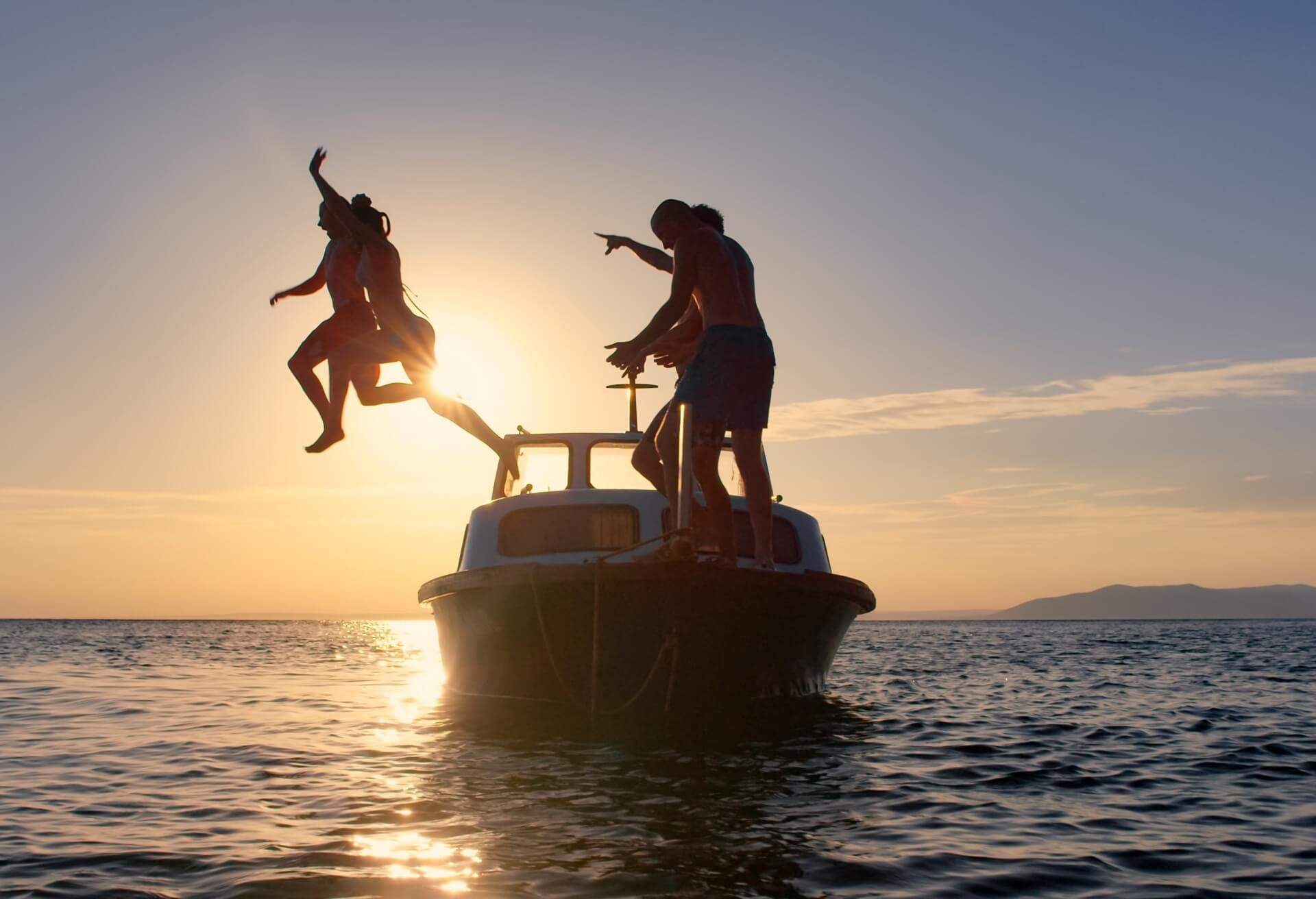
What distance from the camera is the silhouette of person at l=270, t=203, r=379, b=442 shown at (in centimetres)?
729

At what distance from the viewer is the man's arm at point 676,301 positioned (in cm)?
709

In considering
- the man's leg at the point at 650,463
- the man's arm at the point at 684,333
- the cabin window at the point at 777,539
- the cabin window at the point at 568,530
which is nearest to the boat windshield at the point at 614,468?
the cabin window at the point at 777,539

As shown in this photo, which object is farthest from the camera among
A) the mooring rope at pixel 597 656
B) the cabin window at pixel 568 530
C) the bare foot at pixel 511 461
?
the cabin window at pixel 568 530

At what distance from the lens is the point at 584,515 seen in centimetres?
990

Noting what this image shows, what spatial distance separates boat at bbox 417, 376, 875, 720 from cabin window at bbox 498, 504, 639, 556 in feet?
0.04

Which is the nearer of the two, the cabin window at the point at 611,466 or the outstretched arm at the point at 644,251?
the outstretched arm at the point at 644,251

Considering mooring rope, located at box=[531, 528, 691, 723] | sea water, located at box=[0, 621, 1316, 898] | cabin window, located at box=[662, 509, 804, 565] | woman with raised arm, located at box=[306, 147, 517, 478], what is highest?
woman with raised arm, located at box=[306, 147, 517, 478]

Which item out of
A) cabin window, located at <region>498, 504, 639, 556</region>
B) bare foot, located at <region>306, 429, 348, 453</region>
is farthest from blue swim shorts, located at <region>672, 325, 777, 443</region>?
cabin window, located at <region>498, 504, 639, 556</region>

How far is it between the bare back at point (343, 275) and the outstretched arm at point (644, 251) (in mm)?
1897

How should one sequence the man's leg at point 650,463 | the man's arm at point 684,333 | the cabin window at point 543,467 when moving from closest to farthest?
the man's arm at point 684,333
the man's leg at point 650,463
the cabin window at point 543,467

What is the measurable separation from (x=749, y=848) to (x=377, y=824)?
175 centimetres

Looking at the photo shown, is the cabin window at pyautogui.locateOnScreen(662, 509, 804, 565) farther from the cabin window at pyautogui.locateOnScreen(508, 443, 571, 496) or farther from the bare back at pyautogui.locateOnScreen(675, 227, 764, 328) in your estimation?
the bare back at pyautogui.locateOnScreen(675, 227, 764, 328)

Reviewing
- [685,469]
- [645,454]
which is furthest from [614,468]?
[685,469]

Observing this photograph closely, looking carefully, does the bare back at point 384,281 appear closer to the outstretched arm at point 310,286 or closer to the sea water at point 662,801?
the outstretched arm at point 310,286
